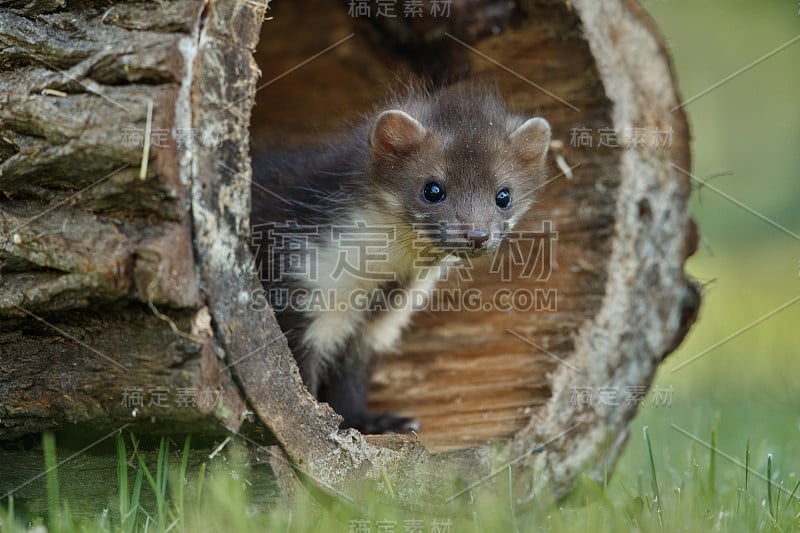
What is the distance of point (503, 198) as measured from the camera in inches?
174

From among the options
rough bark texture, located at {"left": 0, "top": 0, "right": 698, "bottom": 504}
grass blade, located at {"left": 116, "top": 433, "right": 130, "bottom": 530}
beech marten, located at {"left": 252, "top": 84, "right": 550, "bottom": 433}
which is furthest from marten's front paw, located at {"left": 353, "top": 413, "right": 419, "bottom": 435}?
grass blade, located at {"left": 116, "top": 433, "right": 130, "bottom": 530}

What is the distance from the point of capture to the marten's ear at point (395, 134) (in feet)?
14.0

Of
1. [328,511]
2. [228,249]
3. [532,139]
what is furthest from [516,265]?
[228,249]

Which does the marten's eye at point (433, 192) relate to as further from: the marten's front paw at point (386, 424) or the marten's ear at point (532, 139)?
the marten's front paw at point (386, 424)

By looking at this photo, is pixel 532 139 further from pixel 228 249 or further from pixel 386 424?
pixel 228 249

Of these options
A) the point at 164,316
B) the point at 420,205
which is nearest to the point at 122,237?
the point at 164,316

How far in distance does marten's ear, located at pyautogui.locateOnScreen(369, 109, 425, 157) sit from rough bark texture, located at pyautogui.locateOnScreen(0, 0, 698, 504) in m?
0.90

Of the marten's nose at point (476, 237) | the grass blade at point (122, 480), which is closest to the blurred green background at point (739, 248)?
the marten's nose at point (476, 237)

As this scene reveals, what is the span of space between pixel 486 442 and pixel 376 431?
76 cm

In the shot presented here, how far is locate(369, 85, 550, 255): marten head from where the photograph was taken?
4.23m

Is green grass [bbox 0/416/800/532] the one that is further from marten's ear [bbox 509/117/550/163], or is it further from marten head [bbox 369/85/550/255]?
marten's ear [bbox 509/117/550/163]

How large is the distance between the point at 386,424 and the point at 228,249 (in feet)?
6.58

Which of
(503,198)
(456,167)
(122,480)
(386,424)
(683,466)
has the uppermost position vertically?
(456,167)

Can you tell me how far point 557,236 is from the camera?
4812 mm
